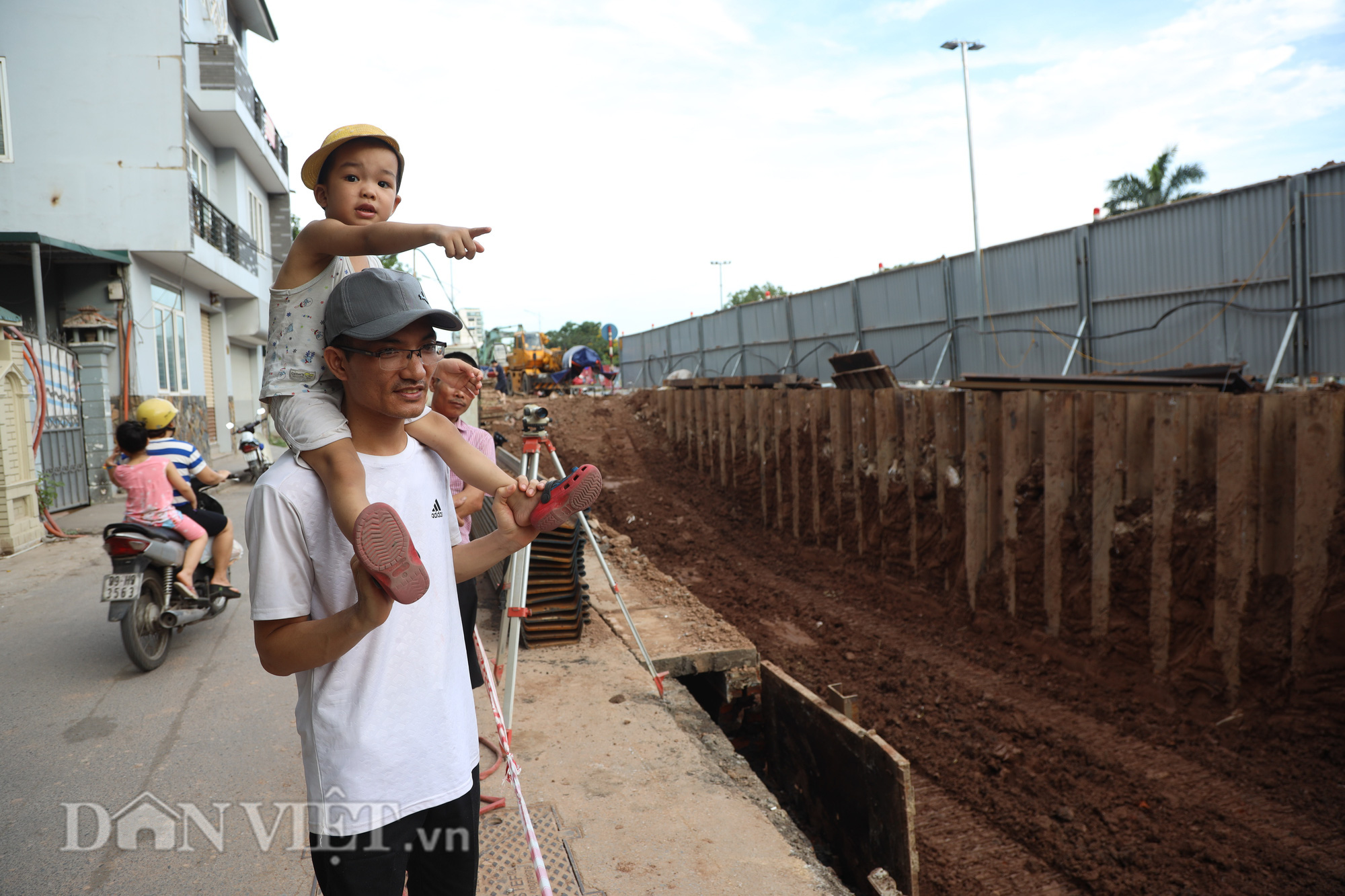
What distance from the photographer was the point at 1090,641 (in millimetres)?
6973

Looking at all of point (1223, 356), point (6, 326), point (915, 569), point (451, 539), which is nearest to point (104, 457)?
point (6, 326)

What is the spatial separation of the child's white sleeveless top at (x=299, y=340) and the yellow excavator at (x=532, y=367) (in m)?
26.2

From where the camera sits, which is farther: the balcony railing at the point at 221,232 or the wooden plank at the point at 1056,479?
the balcony railing at the point at 221,232

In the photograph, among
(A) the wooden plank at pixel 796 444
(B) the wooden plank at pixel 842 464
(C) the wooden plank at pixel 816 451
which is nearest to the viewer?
(B) the wooden plank at pixel 842 464

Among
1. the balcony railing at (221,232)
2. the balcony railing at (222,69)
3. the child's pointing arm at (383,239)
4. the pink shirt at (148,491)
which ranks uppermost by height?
the balcony railing at (222,69)

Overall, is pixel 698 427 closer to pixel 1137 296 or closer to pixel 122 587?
pixel 1137 296

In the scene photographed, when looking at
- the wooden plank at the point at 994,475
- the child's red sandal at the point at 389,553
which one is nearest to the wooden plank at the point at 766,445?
the wooden plank at the point at 994,475

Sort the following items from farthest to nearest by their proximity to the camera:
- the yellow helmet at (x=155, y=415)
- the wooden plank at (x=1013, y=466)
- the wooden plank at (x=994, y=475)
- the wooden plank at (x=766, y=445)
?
the wooden plank at (x=766, y=445)
the wooden plank at (x=994, y=475)
the wooden plank at (x=1013, y=466)
the yellow helmet at (x=155, y=415)

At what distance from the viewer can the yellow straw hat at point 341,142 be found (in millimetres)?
2123

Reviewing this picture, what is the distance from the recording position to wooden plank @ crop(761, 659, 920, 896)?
12.6 ft

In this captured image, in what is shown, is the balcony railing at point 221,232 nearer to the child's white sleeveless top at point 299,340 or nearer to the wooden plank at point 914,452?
the wooden plank at point 914,452

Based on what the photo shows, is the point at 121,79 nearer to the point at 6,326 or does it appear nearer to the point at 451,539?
the point at 6,326

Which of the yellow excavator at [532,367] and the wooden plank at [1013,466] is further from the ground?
the yellow excavator at [532,367]

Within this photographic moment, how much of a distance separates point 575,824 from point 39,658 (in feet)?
15.0
